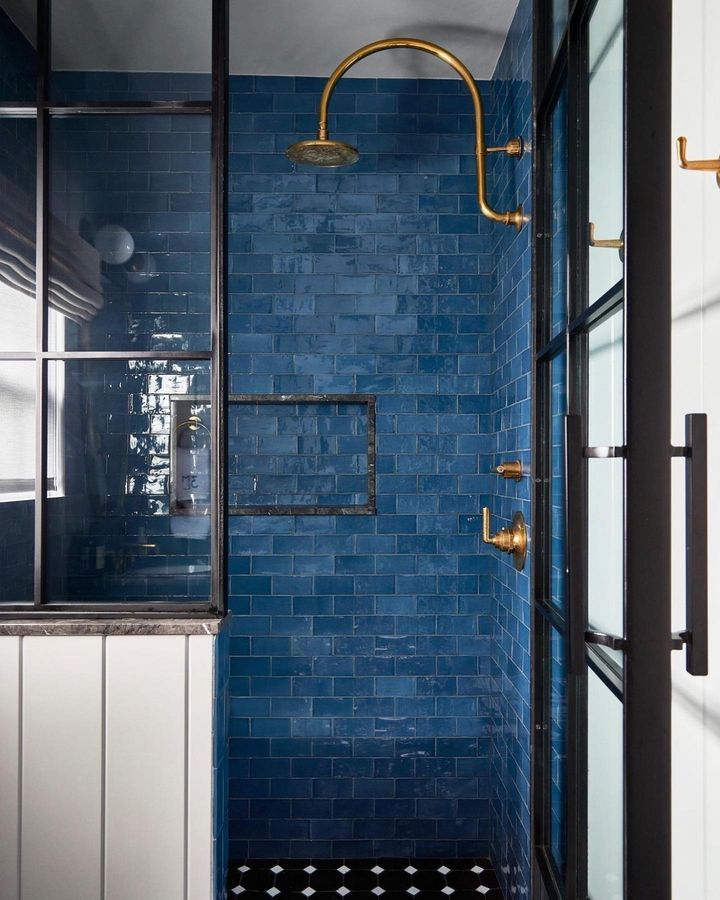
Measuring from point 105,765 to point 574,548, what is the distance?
4.34 ft

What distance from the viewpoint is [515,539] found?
2076 millimetres

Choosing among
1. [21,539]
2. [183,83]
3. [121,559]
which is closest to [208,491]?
[121,559]

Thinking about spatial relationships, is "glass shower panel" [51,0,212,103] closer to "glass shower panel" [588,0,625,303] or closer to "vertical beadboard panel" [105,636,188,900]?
"glass shower panel" [588,0,625,303]

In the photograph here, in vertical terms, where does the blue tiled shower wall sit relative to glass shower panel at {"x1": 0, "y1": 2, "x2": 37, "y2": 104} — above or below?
below

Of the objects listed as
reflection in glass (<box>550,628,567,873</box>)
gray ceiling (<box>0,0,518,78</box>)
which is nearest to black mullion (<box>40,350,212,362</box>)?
gray ceiling (<box>0,0,518,78</box>)

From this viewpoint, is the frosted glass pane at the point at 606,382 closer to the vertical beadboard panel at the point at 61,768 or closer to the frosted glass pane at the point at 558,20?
the frosted glass pane at the point at 558,20

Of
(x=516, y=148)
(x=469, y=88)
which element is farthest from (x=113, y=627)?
(x=469, y=88)

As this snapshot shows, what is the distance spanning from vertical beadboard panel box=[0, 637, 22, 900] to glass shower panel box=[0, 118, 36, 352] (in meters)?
0.72

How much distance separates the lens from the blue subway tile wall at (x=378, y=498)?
2.69 m

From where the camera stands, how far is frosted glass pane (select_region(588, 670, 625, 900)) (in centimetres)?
116

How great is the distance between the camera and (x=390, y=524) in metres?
2.72

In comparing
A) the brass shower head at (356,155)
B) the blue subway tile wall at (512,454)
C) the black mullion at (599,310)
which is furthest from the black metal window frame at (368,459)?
the black mullion at (599,310)
